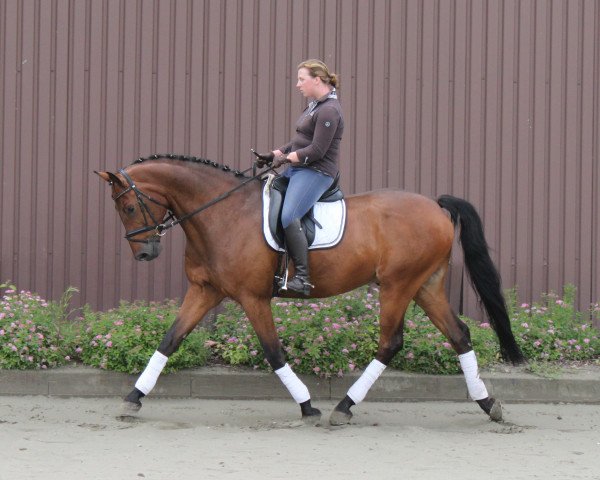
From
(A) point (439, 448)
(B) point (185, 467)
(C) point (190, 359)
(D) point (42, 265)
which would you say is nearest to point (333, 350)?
(C) point (190, 359)

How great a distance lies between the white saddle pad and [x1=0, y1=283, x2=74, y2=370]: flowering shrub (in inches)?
95.8

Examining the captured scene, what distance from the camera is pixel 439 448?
6.90 meters

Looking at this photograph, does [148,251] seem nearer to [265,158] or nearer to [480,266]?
[265,158]

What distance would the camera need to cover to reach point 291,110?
33.8ft

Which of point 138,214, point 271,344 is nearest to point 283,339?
point 271,344

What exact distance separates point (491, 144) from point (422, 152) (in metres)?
0.75

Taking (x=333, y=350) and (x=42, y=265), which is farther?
(x=42, y=265)

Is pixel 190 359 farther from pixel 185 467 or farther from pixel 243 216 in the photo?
pixel 185 467

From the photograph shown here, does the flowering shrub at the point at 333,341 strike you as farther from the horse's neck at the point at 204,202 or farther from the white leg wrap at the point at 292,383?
the horse's neck at the point at 204,202

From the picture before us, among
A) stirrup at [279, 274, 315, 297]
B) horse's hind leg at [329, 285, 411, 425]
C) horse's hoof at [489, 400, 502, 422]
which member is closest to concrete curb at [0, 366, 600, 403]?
horse's hoof at [489, 400, 502, 422]

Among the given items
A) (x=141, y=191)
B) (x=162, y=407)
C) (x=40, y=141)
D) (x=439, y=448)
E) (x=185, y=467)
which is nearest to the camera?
(x=185, y=467)

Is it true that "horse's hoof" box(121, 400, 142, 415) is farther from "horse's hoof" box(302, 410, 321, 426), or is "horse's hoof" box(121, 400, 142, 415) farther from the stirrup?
the stirrup

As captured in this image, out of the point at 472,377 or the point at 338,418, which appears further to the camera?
the point at 472,377

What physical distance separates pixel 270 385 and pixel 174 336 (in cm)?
137
